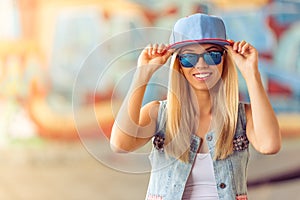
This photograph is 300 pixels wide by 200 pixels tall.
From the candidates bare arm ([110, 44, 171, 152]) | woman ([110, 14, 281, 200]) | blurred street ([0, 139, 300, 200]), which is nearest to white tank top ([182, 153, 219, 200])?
woman ([110, 14, 281, 200])

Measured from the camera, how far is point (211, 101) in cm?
99

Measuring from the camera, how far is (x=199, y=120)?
980 mm

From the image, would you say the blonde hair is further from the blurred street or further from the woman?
the blurred street

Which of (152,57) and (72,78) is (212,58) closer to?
(152,57)

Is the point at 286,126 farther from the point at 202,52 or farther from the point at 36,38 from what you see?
the point at 202,52

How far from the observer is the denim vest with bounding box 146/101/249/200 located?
3.08 feet

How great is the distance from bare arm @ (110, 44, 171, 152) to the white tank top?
10cm

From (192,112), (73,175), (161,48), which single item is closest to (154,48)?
(161,48)

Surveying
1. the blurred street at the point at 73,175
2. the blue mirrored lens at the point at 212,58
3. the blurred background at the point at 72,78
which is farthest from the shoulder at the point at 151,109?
the blurred background at the point at 72,78

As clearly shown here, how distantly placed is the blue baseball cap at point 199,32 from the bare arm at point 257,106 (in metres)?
0.03

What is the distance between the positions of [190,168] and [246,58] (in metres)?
0.19

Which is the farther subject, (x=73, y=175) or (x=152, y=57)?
(x=73, y=175)

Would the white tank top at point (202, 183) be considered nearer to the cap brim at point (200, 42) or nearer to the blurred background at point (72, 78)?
the cap brim at point (200, 42)

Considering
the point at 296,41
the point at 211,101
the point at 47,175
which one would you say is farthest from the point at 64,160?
the point at 211,101
